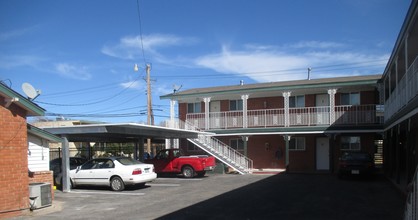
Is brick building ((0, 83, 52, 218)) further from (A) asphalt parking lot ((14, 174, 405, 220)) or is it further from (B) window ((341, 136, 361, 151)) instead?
(B) window ((341, 136, 361, 151))

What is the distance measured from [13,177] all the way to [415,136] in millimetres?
14904

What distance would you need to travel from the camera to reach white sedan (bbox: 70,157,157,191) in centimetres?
1678

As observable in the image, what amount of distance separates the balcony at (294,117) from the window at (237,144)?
6.38 ft

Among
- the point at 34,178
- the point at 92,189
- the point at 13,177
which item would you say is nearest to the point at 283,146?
the point at 92,189

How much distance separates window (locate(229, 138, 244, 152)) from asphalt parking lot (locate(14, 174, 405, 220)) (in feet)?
33.7

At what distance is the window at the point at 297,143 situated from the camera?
26750 millimetres

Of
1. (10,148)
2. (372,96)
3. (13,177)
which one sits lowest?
(13,177)

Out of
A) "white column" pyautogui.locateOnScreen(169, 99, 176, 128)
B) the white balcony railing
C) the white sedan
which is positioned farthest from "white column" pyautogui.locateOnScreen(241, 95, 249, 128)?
the white balcony railing

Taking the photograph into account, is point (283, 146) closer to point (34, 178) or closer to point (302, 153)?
point (302, 153)

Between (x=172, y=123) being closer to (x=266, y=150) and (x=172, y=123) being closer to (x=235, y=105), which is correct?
(x=235, y=105)

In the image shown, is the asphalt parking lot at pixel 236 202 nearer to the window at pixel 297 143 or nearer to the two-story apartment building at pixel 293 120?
the two-story apartment building at pixel 293 120

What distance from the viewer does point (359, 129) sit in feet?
76.3

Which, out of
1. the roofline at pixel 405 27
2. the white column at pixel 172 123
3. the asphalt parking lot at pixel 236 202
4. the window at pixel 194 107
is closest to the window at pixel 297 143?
the window at pixel 194 107

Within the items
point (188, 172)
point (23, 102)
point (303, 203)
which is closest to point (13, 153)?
point (23, 102)
